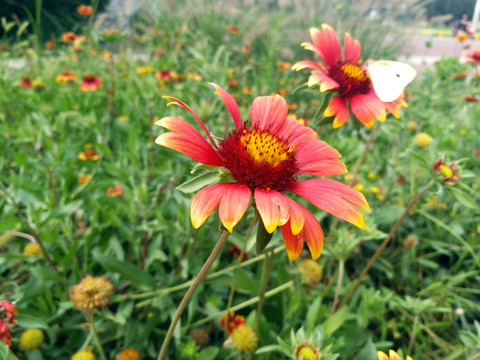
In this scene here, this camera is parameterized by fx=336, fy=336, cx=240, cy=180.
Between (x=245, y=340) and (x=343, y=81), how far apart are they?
0.80 m

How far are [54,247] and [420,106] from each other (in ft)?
8.41

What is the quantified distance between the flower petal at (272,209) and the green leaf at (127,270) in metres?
0.64

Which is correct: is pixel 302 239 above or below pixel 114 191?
above

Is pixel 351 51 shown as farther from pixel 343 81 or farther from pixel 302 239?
pixel 302 239

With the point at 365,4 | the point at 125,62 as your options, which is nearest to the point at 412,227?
the point at 125,62

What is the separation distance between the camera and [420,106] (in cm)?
255

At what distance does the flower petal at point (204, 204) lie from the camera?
0.53 metres

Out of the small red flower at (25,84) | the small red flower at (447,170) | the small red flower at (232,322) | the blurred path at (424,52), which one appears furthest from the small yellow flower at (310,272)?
the blurred path at (424,52)

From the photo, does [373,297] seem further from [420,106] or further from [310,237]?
[420,106]

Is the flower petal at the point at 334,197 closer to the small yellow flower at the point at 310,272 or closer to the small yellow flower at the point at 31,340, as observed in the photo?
the small yellow flower at the point at 310,272

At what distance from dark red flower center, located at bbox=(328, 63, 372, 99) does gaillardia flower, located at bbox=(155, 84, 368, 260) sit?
28 cm

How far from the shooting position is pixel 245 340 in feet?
3.07

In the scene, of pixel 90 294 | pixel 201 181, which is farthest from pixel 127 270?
pixel 201 181

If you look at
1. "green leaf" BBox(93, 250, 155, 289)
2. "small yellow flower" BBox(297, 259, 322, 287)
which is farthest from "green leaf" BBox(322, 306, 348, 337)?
→ "green leaf" BBox(93, 250, 155, 289)
